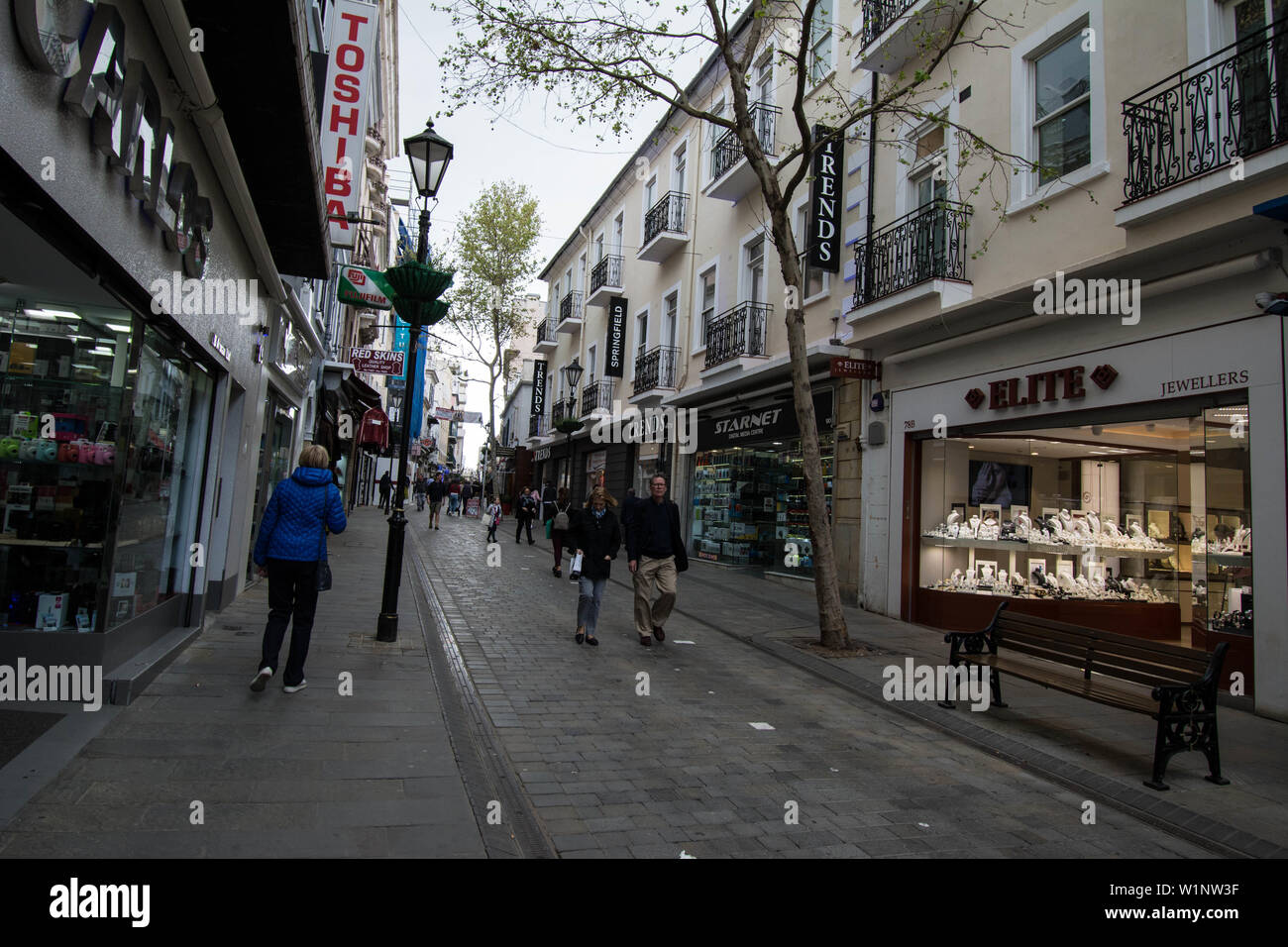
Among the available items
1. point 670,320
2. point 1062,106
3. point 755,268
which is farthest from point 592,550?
point 670,320

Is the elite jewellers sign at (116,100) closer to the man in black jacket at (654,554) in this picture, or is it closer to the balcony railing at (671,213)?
the man in black jacket at (654,554)

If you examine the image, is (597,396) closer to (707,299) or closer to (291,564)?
(707,299)

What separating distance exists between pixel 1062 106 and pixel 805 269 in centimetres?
555

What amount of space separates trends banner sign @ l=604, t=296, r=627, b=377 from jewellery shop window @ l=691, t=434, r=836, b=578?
6445 mm

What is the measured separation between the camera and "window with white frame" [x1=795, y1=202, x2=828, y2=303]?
45.4 feet

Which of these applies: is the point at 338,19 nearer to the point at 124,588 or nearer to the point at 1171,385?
the point at 124,588

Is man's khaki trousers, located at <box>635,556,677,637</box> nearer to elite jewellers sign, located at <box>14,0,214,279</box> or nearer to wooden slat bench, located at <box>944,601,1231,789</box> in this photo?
wooden slat bench, located at <box>944,601,1231,789</box>

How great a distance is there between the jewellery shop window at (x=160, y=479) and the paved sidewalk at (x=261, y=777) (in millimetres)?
732

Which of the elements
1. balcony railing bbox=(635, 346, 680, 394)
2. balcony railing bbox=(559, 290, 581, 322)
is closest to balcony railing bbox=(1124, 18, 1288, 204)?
balcony railing bbox=(635, 346, 680, 394)

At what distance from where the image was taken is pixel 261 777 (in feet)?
13.0

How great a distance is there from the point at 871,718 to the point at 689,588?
8.02 m

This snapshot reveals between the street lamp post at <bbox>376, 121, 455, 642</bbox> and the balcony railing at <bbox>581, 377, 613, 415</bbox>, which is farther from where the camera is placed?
the balcony railing at <bbox>581, 377, 613, 415</bbox>

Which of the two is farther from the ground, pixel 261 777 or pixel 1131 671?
pixel 1131 671

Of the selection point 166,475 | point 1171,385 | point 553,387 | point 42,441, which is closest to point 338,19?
point 166,475
